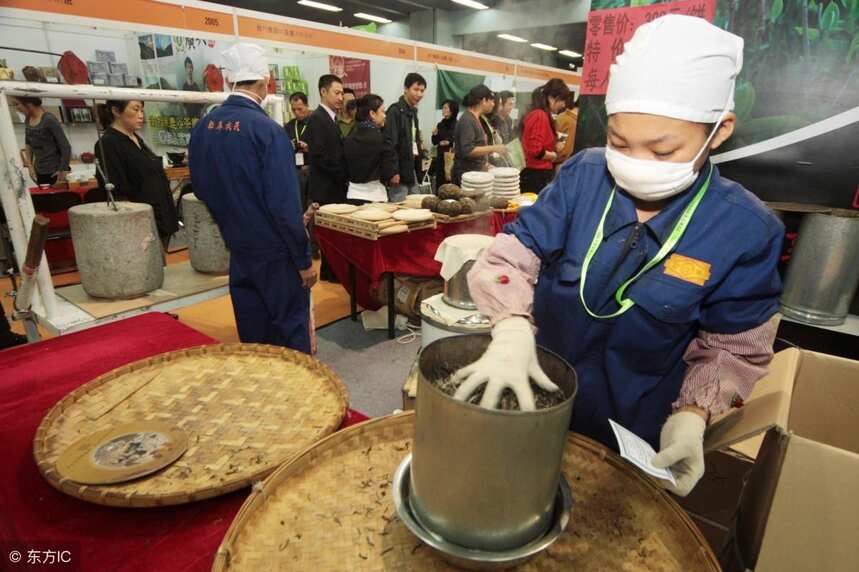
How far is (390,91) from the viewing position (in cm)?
618

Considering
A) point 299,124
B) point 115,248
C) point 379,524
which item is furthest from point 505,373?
point 299,124

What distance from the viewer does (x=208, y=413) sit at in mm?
1041

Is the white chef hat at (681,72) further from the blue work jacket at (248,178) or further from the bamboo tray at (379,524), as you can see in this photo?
the blue work jacket at (248,178)

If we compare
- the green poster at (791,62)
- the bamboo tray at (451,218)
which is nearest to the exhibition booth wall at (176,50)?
the bamboo tray at (451,218)

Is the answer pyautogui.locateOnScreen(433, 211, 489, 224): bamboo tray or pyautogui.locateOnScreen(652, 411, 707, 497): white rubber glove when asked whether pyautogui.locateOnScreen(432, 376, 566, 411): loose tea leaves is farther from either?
pyautogui.locateOnScreen(433, 211, 489, 224): bamboo tray

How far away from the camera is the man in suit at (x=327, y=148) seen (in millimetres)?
4328

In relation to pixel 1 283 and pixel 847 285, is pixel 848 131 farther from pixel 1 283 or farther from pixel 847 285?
pixel 1 283

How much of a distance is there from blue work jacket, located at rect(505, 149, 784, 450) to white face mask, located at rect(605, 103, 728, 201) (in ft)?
0.25

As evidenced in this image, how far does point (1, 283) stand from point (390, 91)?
4.75 metres

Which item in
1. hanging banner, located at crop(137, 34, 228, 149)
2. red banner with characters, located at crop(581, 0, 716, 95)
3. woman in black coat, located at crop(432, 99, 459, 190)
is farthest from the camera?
woman in black coat, located at crop(432, 99, 459, 190)

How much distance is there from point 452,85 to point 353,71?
80.8 inches

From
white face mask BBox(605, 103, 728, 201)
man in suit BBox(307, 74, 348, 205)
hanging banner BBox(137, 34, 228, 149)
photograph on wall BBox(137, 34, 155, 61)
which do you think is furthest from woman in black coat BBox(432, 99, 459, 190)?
white face mask BBox(605, 103, 728, 201)

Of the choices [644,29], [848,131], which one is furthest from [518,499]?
[848,131]

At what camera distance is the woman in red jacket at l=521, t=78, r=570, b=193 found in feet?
17.0
